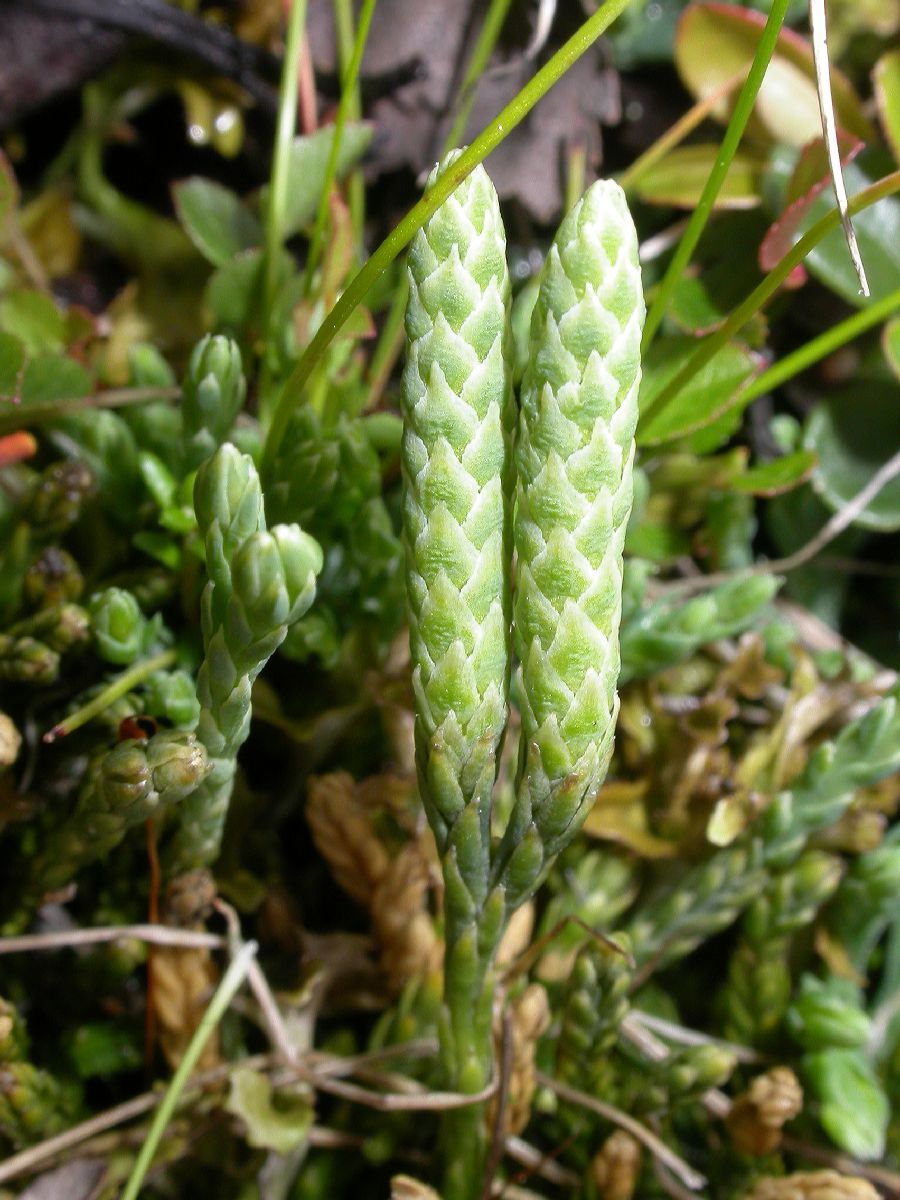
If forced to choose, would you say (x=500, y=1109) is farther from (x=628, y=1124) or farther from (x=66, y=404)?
(x=66, y=404)

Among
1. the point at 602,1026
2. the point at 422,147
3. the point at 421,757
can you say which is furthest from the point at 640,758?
the point at 422,147

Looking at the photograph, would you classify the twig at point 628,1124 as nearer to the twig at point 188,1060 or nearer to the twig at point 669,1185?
the twig at point 669,1185

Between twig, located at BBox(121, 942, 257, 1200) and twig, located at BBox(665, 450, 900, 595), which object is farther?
twig, located at BBox(665, 450, 900, 595)

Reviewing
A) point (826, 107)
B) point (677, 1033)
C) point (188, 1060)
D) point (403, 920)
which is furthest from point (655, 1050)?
point (826, 107)

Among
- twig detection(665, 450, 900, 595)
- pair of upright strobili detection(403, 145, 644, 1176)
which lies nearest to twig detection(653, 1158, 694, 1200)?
pair of upright strobili detection(403, 145, 644, 1176)

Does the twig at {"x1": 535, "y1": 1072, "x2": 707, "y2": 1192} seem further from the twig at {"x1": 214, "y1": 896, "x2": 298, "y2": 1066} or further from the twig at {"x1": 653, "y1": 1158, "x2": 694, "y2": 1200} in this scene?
the twig at {"x1": 214, "y1": 896, "x2": 298, "y2": 1066}

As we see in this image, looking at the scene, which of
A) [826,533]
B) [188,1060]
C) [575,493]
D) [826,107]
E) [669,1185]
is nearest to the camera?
[575,493]
